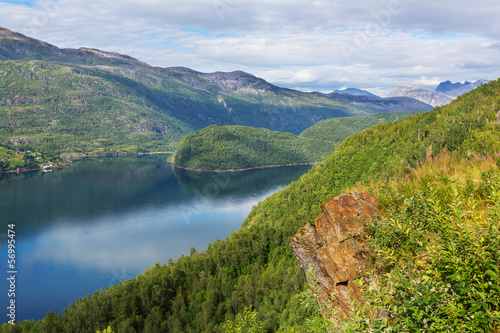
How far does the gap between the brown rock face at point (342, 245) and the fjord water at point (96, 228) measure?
7881cm

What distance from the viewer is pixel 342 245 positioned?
13492 millimetres

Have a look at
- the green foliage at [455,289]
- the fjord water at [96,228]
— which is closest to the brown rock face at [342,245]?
the green foliage at [455,289]

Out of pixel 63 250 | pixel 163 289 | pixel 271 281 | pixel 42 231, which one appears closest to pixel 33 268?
pixel 63 250

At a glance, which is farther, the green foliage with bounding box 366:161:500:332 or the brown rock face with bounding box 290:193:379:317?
the brown rock face with bounding box 290:193:379:317

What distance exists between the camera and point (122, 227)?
122750 mm

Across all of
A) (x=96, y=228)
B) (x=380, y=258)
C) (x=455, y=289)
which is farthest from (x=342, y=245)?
(x=96, y=228)

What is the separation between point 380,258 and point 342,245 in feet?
10.1

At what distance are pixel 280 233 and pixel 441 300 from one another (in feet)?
255

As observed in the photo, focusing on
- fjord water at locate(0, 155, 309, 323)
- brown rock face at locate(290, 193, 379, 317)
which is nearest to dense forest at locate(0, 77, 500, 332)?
brown rock face at locate(290, 193, 379, 317)

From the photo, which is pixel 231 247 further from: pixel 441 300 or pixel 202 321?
pixel 441 300

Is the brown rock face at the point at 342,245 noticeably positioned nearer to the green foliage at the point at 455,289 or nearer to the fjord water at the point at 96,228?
the green foliage at the point at 455,289

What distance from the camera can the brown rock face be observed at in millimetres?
12695

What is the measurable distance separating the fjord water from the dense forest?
19.5 meters

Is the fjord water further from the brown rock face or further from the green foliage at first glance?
the green foliage
